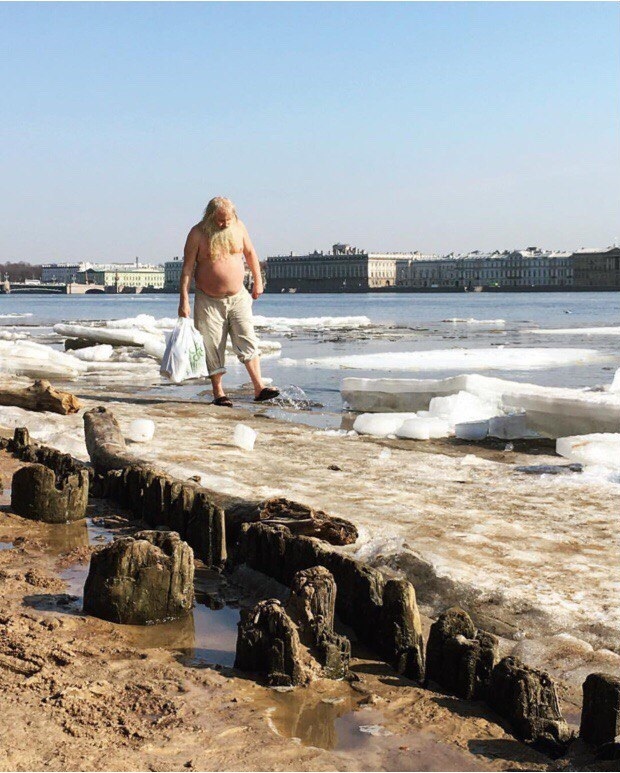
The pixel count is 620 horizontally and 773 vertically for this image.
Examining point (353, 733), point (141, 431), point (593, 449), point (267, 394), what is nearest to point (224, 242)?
point (267, 394)

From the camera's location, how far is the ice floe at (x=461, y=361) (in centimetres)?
1329

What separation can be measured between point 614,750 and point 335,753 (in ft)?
2.02

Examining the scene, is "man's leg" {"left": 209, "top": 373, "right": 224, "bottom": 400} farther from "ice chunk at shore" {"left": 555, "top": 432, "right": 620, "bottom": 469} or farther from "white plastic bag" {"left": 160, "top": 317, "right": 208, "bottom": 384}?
"ice chunk at shore" {"left": 555, "top": 432, "right": 620, "bottom": 469}

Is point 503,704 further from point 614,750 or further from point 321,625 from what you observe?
point 321,625

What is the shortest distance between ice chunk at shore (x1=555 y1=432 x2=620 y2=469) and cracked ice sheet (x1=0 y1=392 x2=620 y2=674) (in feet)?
0.56

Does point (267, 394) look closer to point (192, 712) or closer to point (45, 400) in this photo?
point (45, 400)

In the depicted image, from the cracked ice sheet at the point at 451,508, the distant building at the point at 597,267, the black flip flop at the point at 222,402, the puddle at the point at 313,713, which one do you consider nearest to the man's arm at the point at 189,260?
the black flip flop at the point at 222,402

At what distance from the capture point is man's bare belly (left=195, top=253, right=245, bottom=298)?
8.88 meters

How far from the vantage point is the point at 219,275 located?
888 cm

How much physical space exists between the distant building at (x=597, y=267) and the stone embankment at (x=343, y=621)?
568ft

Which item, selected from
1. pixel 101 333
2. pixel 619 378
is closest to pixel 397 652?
pixel 619 378

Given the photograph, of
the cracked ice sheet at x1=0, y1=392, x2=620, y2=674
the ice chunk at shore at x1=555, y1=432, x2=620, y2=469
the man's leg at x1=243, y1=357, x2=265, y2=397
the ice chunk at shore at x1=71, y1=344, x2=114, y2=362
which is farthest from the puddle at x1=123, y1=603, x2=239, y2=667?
the ice chunk at shore at x1=71, y1=344, x2=114, y2=362

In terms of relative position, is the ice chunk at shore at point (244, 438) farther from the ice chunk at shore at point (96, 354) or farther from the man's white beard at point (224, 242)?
the ice chunk at shore at point (96, 354)

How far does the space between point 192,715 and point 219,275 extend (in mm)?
6707
